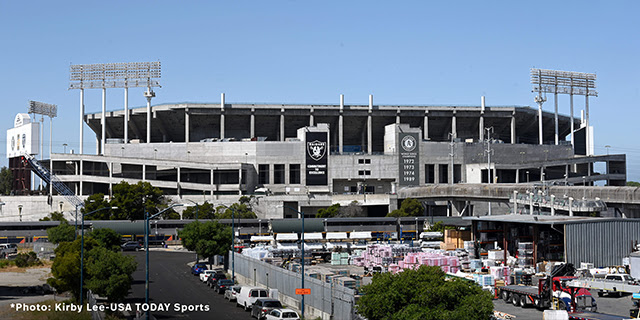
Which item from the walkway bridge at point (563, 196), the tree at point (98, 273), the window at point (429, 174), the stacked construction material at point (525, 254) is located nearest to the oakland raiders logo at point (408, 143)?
the window at point (429, 174)

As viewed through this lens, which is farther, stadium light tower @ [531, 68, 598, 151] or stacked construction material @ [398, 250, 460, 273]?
stadium light tower @ [531, 68, 598, 151]

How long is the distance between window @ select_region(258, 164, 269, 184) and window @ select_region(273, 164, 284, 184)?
1646mm

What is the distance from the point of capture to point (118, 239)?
83.8 metres

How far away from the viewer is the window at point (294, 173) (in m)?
164

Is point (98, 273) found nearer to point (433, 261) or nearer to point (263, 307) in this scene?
point (263, 307)

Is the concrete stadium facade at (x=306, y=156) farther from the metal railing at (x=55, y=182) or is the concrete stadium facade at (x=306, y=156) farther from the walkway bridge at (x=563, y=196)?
the walkway bridge at (x=563, y=196)

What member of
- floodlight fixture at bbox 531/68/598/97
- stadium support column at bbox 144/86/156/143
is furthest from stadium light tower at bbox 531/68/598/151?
stadium support column at bbox 144/86/156/143

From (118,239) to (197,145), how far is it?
8207 cm

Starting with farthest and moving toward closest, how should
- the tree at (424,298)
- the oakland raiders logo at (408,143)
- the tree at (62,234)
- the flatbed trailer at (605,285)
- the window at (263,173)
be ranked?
the oakland raiders logo at (408,143) → the window at (263,173) → the tree at (62,234) → the flatbed trailer at (605,285) → the tree at (424,298)

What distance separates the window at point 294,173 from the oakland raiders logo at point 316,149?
4.52m

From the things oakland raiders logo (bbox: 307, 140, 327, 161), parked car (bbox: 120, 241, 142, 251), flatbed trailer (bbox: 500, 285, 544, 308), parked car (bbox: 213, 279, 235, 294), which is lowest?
parked car (bbox: 120, 241, 142, 251)

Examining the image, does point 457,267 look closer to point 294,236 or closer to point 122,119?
point 294,236

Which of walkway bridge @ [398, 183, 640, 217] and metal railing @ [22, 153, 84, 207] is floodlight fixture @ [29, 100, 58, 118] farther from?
walkway bridge @ [398, 183, 640, 217]

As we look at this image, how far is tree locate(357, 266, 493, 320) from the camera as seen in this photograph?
116 ft
